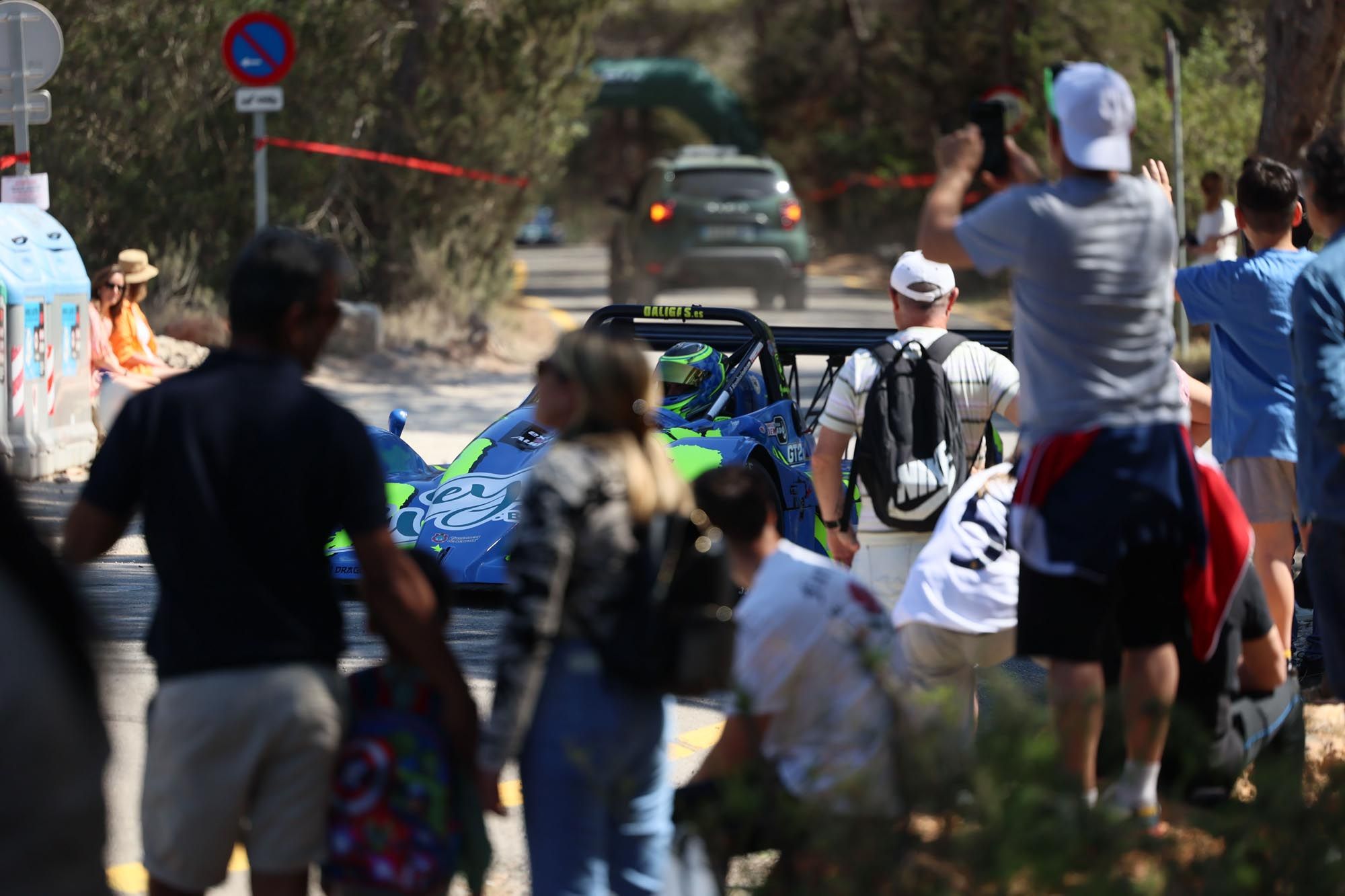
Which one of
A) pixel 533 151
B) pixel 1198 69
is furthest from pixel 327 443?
pixel 1198 69

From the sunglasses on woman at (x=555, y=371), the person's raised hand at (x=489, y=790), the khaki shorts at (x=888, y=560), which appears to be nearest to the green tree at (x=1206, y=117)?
the khaki shorts at (x=888, y=560)

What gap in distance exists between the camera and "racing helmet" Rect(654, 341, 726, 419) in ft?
29.7

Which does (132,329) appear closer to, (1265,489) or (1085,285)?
(1265,489)

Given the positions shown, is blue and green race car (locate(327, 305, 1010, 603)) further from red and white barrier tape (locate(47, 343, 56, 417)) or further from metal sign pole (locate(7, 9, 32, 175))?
metal sign pole (locate(7, 9, 32, 175))

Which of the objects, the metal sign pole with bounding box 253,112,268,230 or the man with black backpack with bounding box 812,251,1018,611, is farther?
the metal sign pole with bounding box 253,112,268,230

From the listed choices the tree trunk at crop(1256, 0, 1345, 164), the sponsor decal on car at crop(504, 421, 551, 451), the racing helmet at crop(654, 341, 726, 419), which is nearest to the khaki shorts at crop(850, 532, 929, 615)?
the sponsor decal on car at crop(504, 421, 551, 451)

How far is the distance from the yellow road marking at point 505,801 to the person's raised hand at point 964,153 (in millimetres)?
1450

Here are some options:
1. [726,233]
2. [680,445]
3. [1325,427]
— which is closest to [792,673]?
[1325,427]

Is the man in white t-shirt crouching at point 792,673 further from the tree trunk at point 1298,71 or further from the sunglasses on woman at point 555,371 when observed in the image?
the tree trunk at point 1298,71

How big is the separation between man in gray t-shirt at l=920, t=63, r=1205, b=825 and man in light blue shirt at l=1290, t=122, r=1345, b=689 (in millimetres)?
A: 637

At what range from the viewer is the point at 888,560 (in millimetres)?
5633

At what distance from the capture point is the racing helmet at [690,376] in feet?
29.7

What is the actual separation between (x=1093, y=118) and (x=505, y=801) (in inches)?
104

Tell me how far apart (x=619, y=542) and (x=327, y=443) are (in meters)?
0.55
